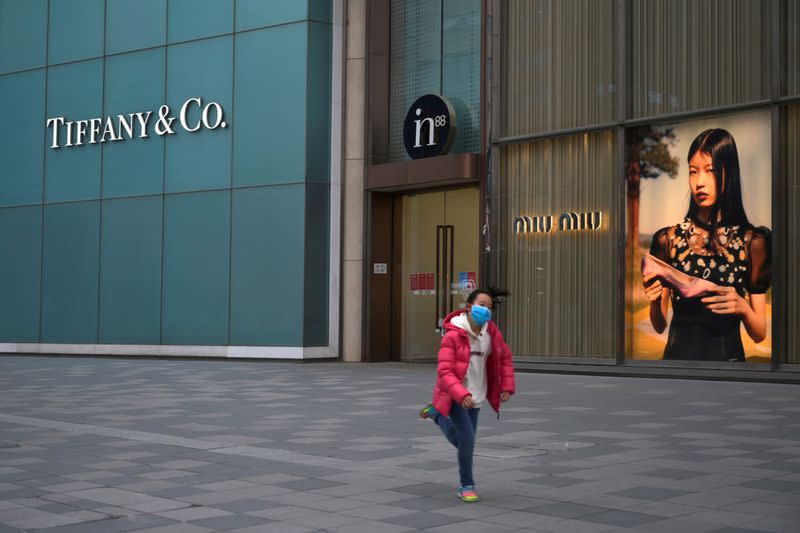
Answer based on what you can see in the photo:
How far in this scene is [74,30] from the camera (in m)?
28.6

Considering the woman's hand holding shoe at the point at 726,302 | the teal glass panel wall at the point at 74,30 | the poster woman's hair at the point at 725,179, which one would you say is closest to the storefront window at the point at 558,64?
the poster woman's hair at the point at 725,179

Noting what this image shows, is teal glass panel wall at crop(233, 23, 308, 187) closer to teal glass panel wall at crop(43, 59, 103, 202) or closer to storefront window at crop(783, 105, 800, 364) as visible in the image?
teal glass panel wall at crop(43, 59, 103, 202)

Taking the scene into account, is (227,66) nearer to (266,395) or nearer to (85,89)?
(85,89)

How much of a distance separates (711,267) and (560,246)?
10.5ft

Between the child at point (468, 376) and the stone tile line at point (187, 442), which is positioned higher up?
the child at point (468, 376)

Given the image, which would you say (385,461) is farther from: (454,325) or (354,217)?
(354,217)

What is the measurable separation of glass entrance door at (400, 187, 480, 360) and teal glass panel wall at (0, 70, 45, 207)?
10.9 metres

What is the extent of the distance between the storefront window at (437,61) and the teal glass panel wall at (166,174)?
1.60m

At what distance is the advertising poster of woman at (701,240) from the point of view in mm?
17797

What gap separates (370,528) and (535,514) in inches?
45.1

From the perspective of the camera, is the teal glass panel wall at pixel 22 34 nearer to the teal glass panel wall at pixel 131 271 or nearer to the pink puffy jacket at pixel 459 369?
the teal glass panel wall at pixel 131 271

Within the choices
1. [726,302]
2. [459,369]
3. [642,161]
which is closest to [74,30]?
[642,161]

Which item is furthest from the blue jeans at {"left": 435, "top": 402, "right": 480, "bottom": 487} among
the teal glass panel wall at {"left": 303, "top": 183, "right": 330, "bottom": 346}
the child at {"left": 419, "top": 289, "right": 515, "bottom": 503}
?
the teal glass panel wall at {"left": 303, "top": 183, "right": 330, "bottom": 346}

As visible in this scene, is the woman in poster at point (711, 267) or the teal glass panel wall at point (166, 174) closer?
the woman in poster at point (711, 267)
